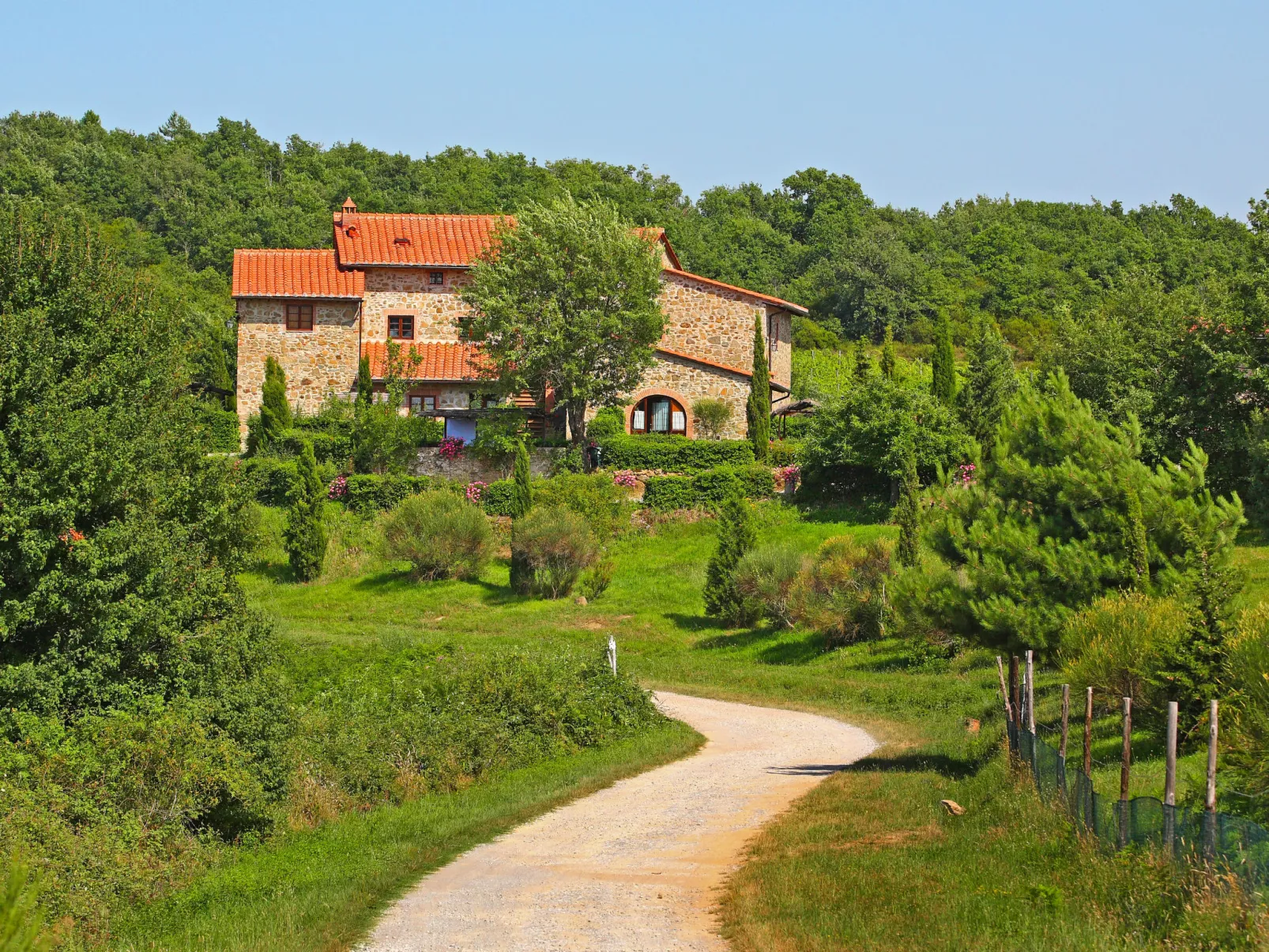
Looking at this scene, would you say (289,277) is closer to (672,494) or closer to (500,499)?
(500,499)

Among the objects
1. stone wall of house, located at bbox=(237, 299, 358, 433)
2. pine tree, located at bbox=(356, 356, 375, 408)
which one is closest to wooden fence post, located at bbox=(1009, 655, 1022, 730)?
pine tree, located at bbox=(356, 356, 375, 408)

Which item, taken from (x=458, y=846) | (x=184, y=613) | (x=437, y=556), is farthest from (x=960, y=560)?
(x=437, y=556)

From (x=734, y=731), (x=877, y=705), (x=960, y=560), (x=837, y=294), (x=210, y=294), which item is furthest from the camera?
(x=837, y=294)

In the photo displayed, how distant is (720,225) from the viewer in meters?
102

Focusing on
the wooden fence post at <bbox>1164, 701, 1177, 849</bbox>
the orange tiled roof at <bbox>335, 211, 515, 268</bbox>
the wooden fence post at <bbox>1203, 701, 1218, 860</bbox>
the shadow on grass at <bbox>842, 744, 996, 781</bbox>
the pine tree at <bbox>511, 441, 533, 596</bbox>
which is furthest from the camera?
the orange tiled roof at <bbox>335, 211, 515, 268</bbox>

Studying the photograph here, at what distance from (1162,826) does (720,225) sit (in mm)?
94183

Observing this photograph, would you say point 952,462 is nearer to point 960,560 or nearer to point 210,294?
point 960,560

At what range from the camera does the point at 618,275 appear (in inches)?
1786

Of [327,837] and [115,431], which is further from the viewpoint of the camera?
[115,431]

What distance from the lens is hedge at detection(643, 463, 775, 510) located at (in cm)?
4312

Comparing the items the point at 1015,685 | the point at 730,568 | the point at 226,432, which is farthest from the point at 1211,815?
the point at 226,432

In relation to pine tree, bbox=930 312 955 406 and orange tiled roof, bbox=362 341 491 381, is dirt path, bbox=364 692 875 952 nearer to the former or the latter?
pine tree, bbox=930 312 955 406

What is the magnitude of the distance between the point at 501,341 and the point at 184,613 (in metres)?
27.2

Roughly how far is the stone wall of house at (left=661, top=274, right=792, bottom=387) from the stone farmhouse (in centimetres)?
4
